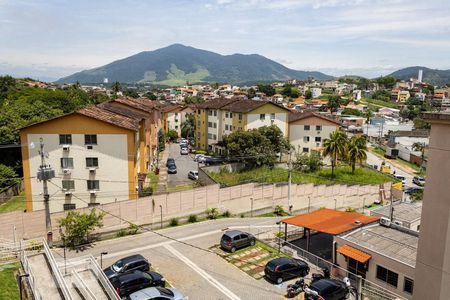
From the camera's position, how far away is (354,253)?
2277 centimetres

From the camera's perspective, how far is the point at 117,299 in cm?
1525

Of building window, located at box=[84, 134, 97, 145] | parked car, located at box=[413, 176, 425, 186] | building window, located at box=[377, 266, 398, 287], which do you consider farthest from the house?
building window, located at box=[377, 266, 398, 287]

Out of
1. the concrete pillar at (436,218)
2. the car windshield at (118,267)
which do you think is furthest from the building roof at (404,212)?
the car windshield at (118,267)

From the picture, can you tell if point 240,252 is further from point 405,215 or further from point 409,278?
point 405,215

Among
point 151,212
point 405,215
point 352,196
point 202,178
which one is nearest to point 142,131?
point 202,178

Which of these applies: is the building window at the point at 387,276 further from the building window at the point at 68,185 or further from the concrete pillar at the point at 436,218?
the building window at the point at 68,185

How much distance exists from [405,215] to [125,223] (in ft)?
81.1

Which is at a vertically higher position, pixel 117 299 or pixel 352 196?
pixel 117 299

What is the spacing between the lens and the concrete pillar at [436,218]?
13.0 metres

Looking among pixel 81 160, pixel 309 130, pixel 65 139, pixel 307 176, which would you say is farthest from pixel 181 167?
pixel 65 139

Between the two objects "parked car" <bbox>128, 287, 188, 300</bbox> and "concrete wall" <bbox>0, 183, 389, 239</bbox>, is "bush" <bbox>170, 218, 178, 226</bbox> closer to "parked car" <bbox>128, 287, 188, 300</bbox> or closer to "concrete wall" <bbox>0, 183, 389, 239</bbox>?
"concrete wall" <bbox>0, 183, 389, 239</bbox>

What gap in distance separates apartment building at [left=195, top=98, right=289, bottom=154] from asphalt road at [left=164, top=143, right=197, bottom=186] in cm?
574

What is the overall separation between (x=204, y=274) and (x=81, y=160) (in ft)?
56.4

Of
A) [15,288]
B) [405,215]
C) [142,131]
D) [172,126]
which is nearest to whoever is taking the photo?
[15,288]
